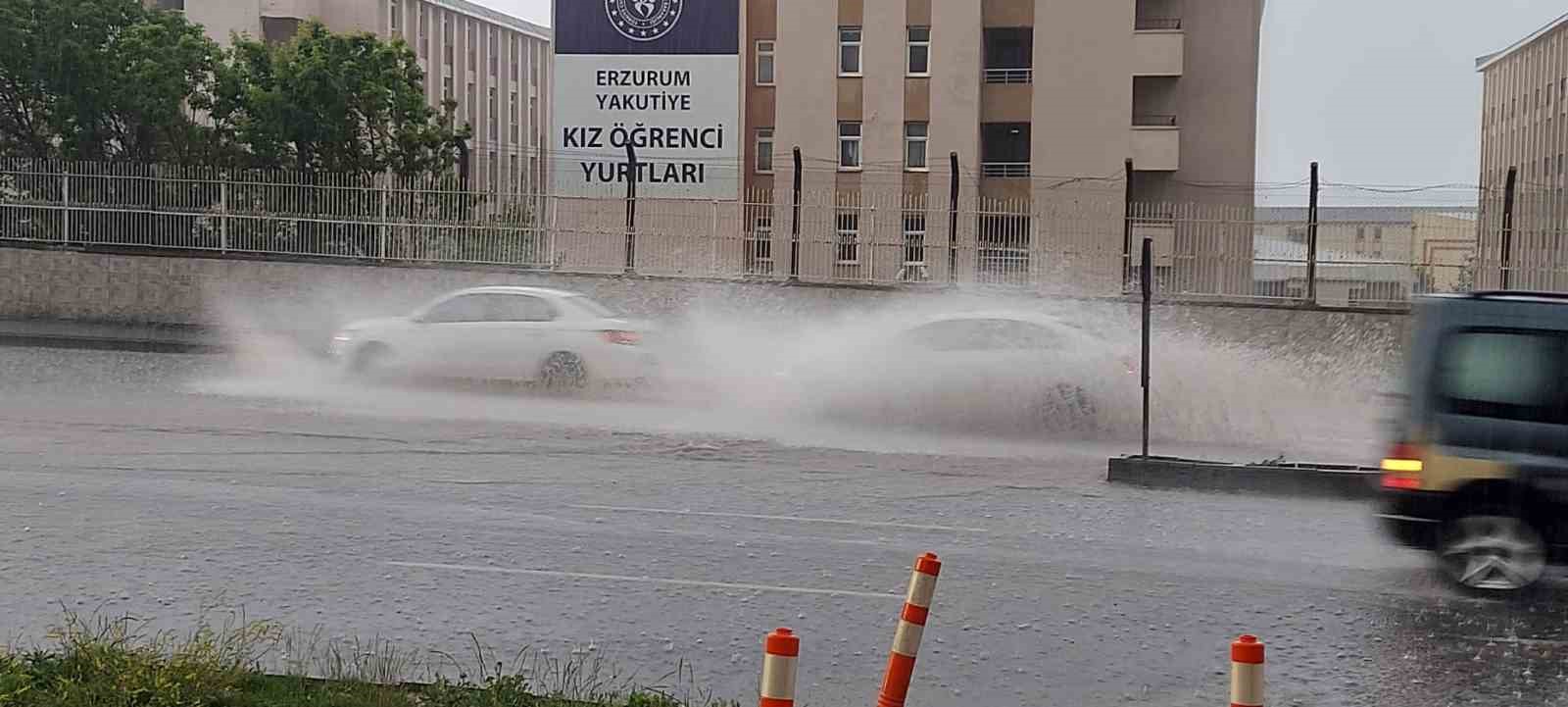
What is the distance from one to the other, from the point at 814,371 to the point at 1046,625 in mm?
11678

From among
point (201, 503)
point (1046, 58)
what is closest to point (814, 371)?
point (201, 503)

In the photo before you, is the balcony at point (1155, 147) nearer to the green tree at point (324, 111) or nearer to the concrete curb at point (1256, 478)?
the green tree at point (324, 111)

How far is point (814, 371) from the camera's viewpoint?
797 inches

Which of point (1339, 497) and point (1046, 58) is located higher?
point (1046, 58)

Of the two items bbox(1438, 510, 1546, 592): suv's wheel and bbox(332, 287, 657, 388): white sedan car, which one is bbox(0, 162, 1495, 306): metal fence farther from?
bbox(1438, 510, 1546, 592): suv's wheel

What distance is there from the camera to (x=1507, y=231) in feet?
73.7

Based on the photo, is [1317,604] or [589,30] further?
[589,30]

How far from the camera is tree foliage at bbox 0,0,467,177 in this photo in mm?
33125

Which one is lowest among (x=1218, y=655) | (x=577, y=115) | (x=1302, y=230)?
(x=1218, y=655)

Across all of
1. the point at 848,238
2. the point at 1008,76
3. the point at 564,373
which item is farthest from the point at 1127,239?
the point at 1008,76

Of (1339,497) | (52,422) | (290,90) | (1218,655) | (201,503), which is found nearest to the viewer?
(1218,655)

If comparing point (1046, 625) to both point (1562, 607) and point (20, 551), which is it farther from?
point (20, 551)

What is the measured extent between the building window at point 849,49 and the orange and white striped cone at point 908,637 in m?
38.2

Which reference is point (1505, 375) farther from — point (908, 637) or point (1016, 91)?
point (1016, 91)
